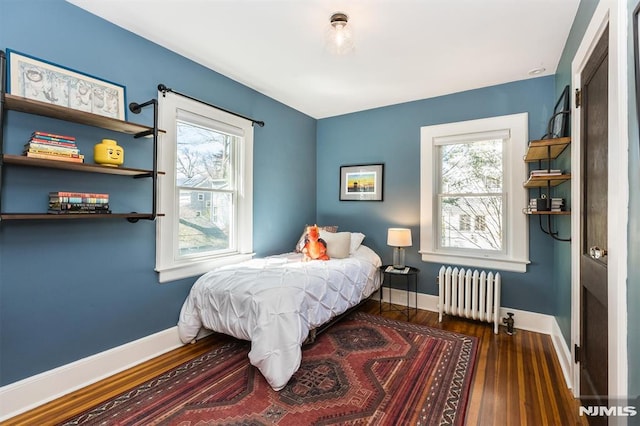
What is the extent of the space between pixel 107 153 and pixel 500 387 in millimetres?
3179

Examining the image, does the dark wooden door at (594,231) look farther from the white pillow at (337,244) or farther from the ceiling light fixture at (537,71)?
the white pillow at (337,244)

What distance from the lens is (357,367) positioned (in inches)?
89.4

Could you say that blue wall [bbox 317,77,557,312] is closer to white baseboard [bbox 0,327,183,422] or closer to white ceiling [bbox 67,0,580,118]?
white ceiling [bbox 67,0,580,118]

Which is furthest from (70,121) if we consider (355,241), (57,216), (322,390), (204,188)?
(355,241)

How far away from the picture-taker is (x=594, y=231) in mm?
1619

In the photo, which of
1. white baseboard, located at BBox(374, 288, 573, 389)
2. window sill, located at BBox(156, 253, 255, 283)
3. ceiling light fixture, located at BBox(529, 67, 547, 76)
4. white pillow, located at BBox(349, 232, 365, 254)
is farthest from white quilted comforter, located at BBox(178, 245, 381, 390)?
ceiling light fixture, located at BBox(529, 67, 547, 76)

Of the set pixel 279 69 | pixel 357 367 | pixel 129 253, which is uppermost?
pixel 279 69

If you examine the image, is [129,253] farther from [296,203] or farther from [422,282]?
[422,282]

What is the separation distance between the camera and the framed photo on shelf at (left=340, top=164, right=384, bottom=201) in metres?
4.00

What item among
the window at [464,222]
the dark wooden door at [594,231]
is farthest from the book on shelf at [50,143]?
the window at [464,222]

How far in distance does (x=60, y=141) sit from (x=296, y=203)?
2662mm

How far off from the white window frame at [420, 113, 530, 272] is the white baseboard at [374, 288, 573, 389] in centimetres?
47

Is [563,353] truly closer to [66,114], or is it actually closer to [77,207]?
[77,207]

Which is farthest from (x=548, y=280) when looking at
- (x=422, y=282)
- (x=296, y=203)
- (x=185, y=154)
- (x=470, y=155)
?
(x=185, y=154)
